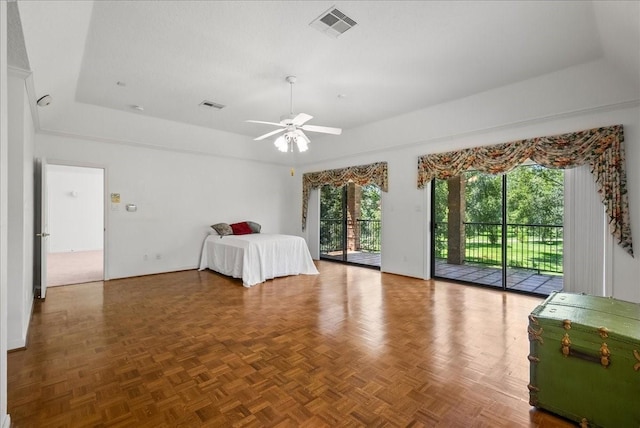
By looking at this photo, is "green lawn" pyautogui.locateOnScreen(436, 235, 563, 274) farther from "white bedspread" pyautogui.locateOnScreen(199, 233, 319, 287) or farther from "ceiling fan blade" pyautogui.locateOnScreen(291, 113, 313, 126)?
"ceiling fan blade" pyautogui.locateOnScreen(291, 113, 313, 126)

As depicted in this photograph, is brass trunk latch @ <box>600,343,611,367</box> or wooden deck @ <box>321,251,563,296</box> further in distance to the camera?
wooden deck @ <box>321,251,563,296</box>

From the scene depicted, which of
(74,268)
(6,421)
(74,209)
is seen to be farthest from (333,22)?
(74,209)

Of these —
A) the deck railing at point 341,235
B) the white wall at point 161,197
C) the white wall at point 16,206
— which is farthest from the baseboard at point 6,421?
the deck railing at point 341,235

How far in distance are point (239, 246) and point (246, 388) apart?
3.46m

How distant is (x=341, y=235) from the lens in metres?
7.51

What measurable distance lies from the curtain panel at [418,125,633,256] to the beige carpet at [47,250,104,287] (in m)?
7.04

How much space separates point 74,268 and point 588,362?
8324mm

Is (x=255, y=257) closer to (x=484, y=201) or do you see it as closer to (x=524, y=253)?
(x=484, y=201)

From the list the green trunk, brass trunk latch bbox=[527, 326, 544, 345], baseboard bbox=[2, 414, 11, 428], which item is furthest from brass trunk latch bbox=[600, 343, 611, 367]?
baseboard bbox=[2, 414, 11, 428]

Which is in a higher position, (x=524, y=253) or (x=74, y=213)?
(x=74, y=213)

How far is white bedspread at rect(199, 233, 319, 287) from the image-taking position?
519cm

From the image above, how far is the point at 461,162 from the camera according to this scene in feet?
16.2

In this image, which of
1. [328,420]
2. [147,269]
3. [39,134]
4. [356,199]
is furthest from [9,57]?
[356,199]

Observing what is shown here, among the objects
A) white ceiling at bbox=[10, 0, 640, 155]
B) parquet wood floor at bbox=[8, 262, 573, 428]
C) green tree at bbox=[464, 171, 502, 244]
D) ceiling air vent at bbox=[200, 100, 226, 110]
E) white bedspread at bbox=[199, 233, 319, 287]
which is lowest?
parquet wood floor at bbox=[8, 262, 573, 428]
